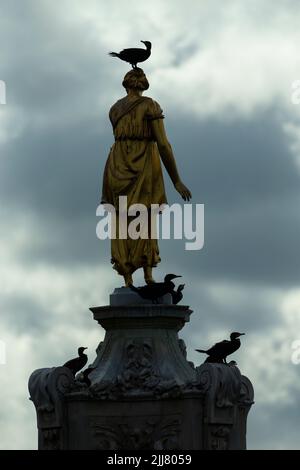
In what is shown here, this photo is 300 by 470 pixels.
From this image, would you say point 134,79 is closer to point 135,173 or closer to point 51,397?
point 135,173

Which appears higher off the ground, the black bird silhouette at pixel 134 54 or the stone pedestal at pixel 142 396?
the black bird silhouette at pixel 134 54

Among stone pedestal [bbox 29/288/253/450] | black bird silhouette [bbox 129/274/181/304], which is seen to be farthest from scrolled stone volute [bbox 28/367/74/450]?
black bird silhouette [bbox 129/274/181/304]

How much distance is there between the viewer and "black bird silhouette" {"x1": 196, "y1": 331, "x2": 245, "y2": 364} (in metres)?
84.5

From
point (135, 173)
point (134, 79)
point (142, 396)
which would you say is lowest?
point (142, 396)

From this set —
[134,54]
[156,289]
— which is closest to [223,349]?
[156,289]

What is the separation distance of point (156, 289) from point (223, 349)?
73.9 inches

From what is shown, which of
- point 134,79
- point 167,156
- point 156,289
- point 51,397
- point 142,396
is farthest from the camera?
point 134,79

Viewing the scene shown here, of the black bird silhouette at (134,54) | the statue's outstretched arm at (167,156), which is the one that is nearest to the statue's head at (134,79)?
the black bird silhouette at (134,54)

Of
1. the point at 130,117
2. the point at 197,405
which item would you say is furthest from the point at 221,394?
the point at 130,117

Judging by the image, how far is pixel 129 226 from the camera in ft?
280

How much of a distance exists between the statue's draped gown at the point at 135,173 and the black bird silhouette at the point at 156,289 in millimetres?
886

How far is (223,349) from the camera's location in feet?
277

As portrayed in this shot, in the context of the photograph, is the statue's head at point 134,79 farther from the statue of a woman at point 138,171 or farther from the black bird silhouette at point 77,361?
the black bird silhouette at point 77,361

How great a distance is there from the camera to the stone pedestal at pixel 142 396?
83750 mm
